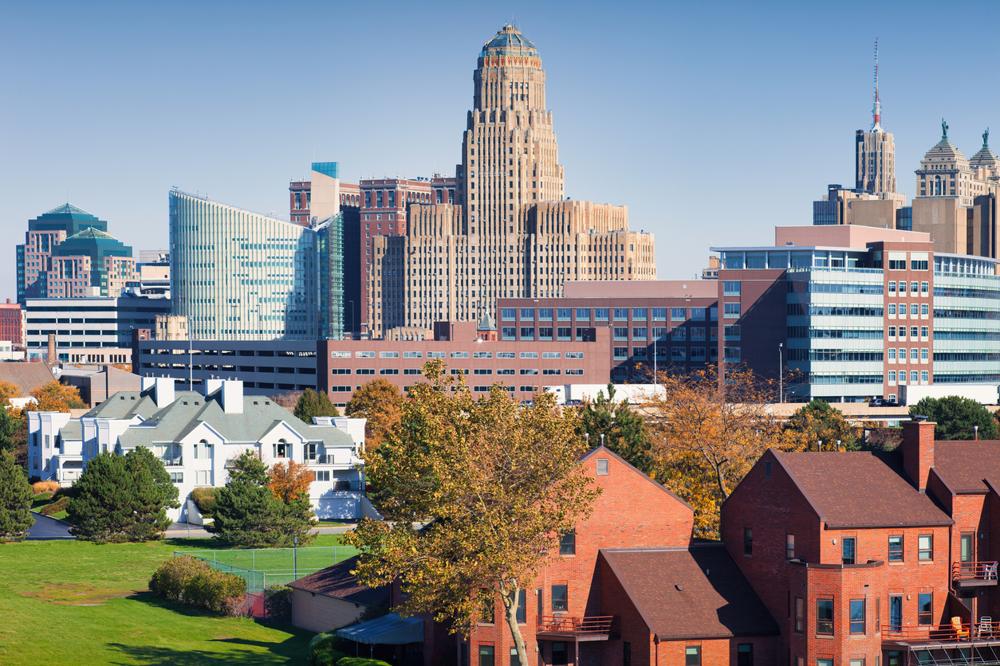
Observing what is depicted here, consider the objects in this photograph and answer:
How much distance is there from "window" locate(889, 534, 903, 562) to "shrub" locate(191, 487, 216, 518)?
7274 cm

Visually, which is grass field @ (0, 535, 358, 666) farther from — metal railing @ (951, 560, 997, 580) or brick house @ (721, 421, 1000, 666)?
metal railing @ (951, 560, 997, 580)

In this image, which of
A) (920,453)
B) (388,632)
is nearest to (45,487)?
(388,632)

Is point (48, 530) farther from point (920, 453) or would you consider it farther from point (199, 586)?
point (920, 453)

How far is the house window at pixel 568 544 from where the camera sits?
75.8m

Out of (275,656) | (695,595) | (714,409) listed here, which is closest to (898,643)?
(695,595)

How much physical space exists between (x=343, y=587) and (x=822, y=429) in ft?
210

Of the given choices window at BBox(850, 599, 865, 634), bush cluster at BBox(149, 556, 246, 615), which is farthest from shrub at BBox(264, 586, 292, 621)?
A: window at BBox(850, 599, 865, 634)

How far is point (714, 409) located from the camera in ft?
389

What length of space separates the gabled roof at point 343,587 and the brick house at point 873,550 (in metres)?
18.2

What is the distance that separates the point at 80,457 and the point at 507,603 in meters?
97.1

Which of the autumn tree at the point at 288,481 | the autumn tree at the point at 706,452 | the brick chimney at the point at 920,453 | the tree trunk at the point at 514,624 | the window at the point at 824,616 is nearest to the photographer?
the tree trunk at the point at 514,624

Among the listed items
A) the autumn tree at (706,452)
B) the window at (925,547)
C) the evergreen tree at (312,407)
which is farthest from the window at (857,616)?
the evergreen tree at (312,407)

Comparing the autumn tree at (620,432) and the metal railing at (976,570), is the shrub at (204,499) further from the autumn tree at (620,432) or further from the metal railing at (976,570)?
the metal railing at (976,570)

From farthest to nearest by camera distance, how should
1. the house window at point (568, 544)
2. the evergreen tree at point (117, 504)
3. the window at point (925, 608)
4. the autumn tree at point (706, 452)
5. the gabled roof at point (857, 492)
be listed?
1. the evergreen tree at point (117, 504)
2. the autumn tree at point (706, 452)
3. the house window at point (568, 544)
4. the window at point (925, 608)
5. the gabled roof at point (857, 492)
